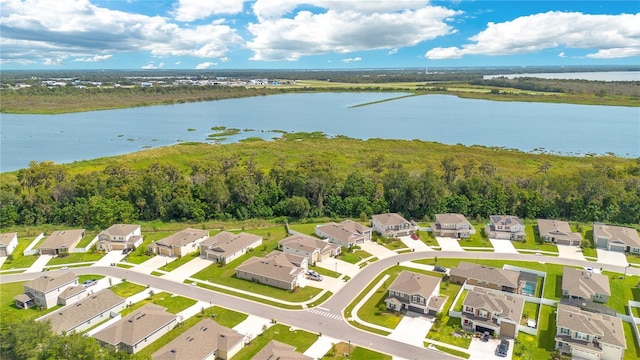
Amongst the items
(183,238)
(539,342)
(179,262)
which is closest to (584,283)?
(539,342)

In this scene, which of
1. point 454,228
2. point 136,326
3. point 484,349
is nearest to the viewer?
point 484,349

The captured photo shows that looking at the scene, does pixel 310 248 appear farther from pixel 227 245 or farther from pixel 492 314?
pixel 492 314

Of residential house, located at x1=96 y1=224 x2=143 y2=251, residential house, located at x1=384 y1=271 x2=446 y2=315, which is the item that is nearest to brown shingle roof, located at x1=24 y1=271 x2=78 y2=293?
residential house, located at x1=96 y1=224 x2=143 y2=251

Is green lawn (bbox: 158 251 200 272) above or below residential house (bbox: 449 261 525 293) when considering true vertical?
above

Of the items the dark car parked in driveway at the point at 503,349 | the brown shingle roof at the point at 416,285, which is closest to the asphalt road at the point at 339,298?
the dark car parked in driveway at the point at 503,349

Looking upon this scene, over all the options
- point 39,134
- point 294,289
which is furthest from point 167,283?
point 39,134

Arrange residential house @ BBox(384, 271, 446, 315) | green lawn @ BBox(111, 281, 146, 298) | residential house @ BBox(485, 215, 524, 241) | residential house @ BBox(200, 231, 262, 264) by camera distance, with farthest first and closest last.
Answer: residential house @ BBox(485, 215, 524, 241), residential house @ BBox(200, 231, 262, 264), green lawn @ BBox(111, 281, 146, 298), residential house @ BBox(384, 271, 446, 315)

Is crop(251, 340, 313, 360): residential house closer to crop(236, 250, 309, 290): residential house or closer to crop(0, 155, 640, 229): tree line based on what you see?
crop(236, 250, 309, 290): residential house
